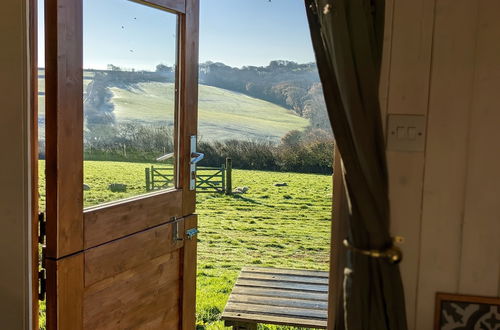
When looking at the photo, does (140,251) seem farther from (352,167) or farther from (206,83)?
(206,83)

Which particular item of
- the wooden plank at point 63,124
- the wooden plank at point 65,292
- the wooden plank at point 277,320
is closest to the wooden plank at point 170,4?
the wooden plank at point 63,124

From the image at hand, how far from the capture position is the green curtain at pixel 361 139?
46.3 inches

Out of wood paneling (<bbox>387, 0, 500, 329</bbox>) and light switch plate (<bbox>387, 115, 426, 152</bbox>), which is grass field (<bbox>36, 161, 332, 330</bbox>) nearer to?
wood paneling (<bbox>387, 0, 500, 329</bbox>)

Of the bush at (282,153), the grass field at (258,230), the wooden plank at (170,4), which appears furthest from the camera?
the bush at (282,153)

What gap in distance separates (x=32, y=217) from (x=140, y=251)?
491mm

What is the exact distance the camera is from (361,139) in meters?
1.18

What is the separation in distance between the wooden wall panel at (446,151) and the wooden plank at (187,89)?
3.66 ft

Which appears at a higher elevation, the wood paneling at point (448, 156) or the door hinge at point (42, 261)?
the wood paneling at point (448, 156)

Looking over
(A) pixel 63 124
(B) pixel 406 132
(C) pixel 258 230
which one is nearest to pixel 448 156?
(B) pixel 406 132

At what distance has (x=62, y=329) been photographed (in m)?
1.62

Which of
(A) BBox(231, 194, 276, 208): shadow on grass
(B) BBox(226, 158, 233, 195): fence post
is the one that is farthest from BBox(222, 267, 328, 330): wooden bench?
(B) BBox(226, 158, 233, 195): fence post

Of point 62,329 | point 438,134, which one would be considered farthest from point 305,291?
point 438,134

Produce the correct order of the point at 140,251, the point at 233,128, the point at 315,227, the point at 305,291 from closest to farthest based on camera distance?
the point at 140,251 < the point at 305,291 < the point at 315,227 < the point at 233,128

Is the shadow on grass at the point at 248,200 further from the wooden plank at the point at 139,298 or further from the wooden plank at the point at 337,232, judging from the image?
the wooden plank at the point at 337,232
